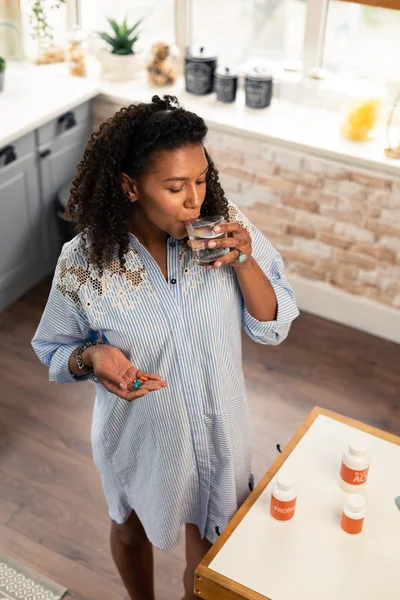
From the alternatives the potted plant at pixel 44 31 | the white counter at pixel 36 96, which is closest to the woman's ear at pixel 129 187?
the white counter at pixel 36 96

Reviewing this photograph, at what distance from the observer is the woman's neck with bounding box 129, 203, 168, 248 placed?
5.40ft

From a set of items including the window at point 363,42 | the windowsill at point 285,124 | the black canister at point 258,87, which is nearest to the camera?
the windowsill at point 285,124

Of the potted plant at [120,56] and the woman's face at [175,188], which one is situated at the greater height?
the woman's face at [175,188]

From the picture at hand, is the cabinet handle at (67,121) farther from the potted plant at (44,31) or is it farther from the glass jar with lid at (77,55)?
the potted plant at (44,31)

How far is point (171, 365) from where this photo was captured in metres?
1.69

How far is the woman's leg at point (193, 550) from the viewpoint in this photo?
6.61 ft

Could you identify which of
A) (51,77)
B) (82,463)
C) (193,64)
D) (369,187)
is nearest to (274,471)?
(82,463)

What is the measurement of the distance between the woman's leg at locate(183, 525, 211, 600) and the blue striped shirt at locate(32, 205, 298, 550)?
0.22 feet

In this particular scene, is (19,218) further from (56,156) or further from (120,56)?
(120,56)

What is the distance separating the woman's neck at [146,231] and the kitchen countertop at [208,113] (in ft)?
5.48

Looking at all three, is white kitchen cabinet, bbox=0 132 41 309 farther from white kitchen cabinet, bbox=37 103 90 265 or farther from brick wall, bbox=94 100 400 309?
brick wall, bbox=94 100 400 309

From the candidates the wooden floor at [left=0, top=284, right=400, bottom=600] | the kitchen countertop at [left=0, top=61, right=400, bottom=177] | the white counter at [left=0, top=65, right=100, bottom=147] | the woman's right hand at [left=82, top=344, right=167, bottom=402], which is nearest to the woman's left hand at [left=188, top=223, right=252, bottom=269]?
the woman's right hand at [left=82, top=344, right=167, bottom=402]

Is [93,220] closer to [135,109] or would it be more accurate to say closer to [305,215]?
[135,109]

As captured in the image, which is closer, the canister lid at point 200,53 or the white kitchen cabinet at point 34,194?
the white kitchen cabinet at point 34,194
